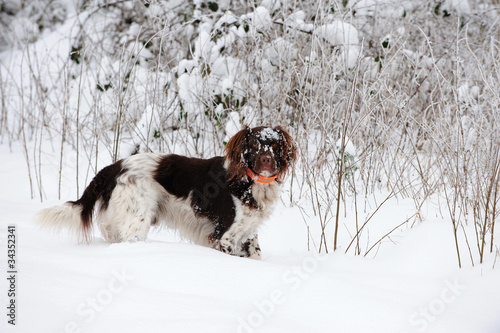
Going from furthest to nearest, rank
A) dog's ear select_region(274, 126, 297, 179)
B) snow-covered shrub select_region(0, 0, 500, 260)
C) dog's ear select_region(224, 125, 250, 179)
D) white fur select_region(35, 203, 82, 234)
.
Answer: snow-covered shrub select_region(0, 0, 500, 260)
dog's ear select_region(274, 126, 297, 179)
dog's ear select_region(224, 125, 250, 179)
white fur select_region(35, 203, 82, 234)

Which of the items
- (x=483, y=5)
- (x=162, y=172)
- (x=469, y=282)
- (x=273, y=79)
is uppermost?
(x=483, y=5)

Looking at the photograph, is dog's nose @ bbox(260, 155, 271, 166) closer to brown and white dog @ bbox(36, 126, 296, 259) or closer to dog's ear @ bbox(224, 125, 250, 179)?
brown and white dog @ bbox(36, 126, 296, 259)

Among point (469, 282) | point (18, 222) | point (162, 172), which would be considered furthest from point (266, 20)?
point (469, 282)

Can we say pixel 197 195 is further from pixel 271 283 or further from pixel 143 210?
pixel 271 283

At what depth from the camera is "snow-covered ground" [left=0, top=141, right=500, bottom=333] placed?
6.38 feet

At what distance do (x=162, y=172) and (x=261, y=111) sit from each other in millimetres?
1761

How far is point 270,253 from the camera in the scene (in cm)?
364

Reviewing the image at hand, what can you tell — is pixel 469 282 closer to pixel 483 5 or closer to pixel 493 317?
pixel 493 317

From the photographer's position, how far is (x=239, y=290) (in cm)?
229

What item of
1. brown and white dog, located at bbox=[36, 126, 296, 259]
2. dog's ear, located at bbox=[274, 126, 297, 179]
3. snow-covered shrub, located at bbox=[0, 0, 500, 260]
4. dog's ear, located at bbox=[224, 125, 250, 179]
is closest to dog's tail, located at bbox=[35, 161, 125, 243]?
brown and white dog, located at bbox=[36, 126, 296, 259]

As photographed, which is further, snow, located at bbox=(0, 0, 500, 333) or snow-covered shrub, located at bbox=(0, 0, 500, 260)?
snow-covered shrub, located at bbox=(0, 0, 500, 260)

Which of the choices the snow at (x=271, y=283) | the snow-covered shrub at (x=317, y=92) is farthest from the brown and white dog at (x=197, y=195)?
the snow-covered shrub at (x=317, y=92)

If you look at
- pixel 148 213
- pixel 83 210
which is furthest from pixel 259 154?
pixel 83 210

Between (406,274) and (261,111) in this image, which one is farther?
(261,111)
